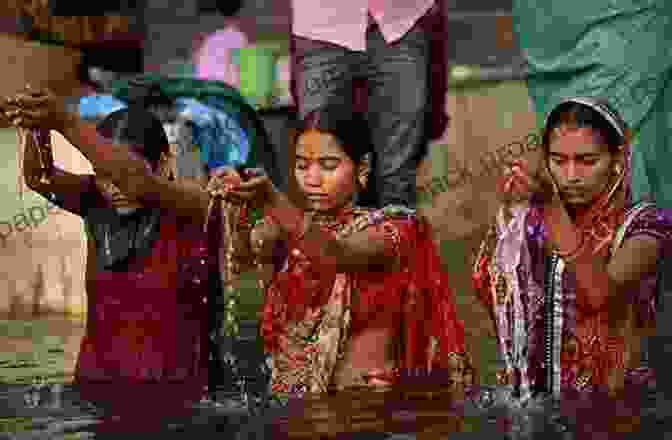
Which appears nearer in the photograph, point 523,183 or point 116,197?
point 523,183

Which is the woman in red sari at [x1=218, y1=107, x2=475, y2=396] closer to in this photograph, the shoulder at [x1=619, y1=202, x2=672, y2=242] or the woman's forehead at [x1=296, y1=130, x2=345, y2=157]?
the woman's forehead at [x1=296, y1=130, x2=345, y2=157]

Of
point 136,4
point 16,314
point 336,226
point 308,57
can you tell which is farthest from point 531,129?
point 336,226

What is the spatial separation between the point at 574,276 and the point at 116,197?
1.72 metres

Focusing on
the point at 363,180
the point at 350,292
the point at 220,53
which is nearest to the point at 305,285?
the point at 350,292

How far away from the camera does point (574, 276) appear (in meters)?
6.03

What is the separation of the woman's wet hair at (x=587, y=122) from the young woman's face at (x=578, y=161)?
0.01 meters

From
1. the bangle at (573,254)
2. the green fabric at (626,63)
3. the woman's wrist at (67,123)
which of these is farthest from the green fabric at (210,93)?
the bangle at (573,254)

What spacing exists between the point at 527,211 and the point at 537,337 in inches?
18.6

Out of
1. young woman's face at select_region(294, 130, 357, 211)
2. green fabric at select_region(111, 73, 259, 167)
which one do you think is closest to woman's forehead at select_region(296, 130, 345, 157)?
young woman's face at select_region(294, 130, 357, 211)

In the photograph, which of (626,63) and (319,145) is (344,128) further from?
(626,63)

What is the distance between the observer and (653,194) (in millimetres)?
8203

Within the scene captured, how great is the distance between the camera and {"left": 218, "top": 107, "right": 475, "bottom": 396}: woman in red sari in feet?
21.3

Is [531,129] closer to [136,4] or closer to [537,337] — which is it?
[136,4]

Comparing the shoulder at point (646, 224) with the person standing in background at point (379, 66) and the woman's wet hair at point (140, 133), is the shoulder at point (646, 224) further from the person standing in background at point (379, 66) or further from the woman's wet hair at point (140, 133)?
the woman's wet hair at point (140, 133)
